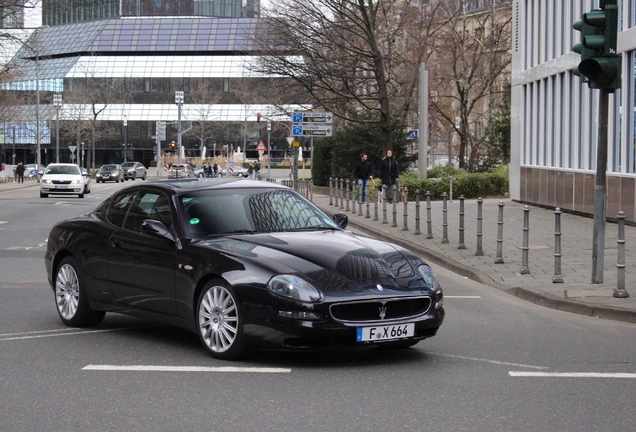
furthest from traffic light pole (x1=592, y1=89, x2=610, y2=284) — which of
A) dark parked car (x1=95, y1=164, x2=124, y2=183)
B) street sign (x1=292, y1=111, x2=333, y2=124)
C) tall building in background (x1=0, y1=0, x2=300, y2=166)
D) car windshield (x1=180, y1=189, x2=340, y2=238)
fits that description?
tall building in background (x1=0, y1=0, x2=300, y2=166)

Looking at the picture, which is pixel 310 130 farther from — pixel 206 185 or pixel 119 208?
pixel 206 185

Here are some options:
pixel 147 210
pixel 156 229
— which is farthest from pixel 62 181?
pixel 156 229

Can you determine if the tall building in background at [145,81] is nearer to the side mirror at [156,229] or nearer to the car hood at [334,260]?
the side mirror at [156,229]

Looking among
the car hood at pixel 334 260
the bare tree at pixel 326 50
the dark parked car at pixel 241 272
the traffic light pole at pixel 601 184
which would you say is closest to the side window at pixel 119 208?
the dark parked car at pixel 241 272

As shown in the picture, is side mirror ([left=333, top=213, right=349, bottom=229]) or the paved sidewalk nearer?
side mirror ([left=333, top=213, right=349, bottom=229])

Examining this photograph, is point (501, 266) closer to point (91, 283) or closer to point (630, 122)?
point (91, 283)

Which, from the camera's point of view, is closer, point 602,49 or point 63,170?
point 602,49

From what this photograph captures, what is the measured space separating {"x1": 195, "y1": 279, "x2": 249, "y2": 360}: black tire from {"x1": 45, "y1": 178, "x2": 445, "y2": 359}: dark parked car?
1 cm

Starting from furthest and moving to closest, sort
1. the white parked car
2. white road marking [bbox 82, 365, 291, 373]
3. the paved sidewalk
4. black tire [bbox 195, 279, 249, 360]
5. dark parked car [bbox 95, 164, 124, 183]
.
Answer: dark parked car [bbox 95, 164, 124, 183], the white parked car, the paved sidewalk, black tire [bbox 195, 279, 249, 360], white road marking [bbox 82, 365, 291, 373]

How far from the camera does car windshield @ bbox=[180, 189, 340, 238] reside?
812 cm

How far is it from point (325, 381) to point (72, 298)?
11.2 ft

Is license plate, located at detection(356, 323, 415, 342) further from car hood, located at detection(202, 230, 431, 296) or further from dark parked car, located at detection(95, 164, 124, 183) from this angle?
dark parked car, located at detection(95, 164, 124, 183)

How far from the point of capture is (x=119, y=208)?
9.02 meters

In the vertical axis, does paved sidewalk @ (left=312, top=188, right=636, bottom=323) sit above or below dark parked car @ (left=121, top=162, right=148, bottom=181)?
below
